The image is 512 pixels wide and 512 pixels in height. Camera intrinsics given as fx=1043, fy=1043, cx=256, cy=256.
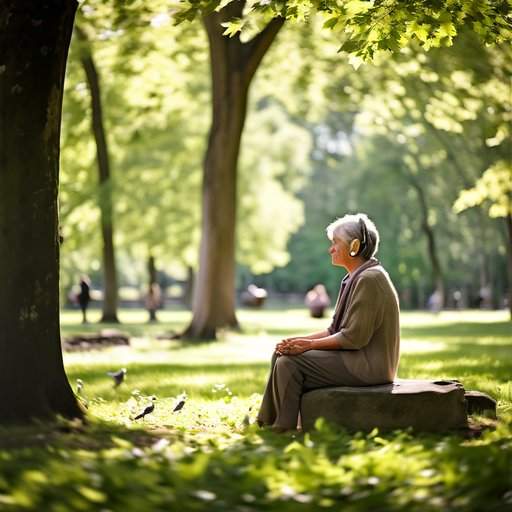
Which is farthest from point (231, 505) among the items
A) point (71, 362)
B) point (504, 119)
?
point (504, 119)

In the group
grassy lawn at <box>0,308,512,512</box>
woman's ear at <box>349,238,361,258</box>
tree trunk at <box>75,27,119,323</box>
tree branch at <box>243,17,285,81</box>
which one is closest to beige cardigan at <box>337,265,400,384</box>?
woman's ear at <box>349,238,361,258</box>

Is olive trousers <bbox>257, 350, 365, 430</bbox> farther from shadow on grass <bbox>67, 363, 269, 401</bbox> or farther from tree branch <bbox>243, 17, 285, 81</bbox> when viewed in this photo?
tree branch <bbox>243, 17, 285, 81</bbox>

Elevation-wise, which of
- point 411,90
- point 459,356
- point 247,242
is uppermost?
point 411,90

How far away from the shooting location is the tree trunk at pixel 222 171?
24781mm

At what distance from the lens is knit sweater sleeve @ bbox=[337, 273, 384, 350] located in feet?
27.4

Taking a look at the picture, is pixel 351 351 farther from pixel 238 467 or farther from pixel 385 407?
pixel 238 467

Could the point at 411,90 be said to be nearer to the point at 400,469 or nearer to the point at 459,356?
the point at 459,356

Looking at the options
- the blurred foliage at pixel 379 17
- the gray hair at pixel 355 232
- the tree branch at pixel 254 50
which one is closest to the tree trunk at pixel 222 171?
the tree branch at pixel 254 50

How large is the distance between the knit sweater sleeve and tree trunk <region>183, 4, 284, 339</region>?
16690 millimetres

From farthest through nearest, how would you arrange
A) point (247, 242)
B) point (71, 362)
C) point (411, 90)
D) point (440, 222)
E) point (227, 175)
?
point (440, 222)
point (247, 242)
point (411, 90)
point (227, 175)
point (71, 362)

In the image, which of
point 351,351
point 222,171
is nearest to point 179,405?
point 351,351

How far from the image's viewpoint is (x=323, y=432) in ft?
24.7

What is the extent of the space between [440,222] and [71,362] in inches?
1712

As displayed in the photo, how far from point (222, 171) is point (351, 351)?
17.5 meters
